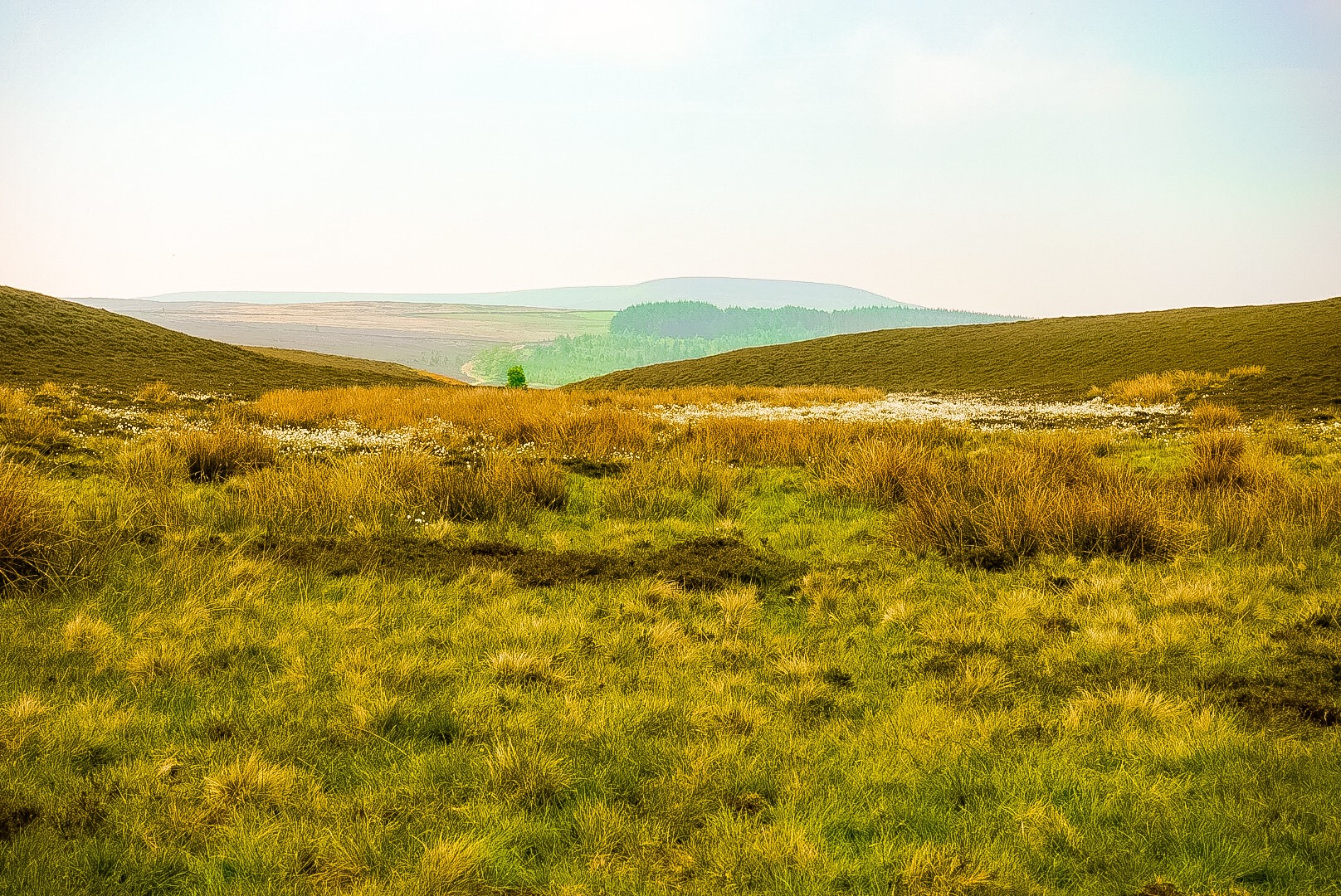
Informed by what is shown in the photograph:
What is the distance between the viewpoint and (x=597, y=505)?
9828mm

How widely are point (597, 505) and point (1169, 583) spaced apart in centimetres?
617

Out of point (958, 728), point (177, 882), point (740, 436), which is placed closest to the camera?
point (177, 882)

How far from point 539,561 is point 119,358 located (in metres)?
40.6

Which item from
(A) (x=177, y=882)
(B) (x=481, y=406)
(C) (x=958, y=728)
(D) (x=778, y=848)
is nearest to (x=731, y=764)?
(D) (x=778, y=848)

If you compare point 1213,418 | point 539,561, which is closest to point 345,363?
point 1213,418

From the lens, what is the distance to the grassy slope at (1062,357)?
30.3m

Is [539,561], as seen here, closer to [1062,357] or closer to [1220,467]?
[1220,467]

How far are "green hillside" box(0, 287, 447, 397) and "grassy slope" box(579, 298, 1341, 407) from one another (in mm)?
22325

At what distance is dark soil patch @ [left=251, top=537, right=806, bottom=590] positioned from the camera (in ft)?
22.7

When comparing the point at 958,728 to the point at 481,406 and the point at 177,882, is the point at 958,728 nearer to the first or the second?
the point at 177,882

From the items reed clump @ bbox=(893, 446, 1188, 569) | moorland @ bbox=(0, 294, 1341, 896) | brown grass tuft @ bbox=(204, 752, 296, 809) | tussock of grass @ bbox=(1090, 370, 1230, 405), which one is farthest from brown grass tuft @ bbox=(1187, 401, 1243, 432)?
brown grass tuft @ bbox=(204, 752, 296, 809)

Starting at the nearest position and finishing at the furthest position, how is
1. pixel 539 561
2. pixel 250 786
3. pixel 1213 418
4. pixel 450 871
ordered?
pixel 450 871, pixel 250 786, pixel 539 561, pixel 1213 418

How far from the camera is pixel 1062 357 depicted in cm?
4316

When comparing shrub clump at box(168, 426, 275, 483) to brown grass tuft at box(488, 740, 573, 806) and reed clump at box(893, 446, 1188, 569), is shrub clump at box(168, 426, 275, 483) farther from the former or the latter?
reed clump at box(893, 446, 1188, 569)
